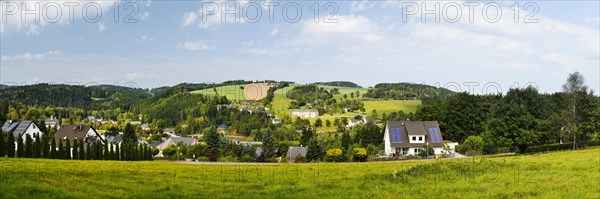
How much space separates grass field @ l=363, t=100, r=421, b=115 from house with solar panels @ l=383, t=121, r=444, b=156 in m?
90.0

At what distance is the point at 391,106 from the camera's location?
17288cm

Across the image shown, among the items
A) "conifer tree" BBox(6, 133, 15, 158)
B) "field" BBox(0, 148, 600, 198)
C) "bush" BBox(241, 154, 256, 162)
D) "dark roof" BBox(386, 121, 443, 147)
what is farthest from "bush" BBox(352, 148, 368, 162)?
"conifer tree" BBox(6, 133, 15, 158)

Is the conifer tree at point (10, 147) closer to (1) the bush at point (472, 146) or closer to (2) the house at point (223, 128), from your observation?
(1) the bush at point (472, 146)

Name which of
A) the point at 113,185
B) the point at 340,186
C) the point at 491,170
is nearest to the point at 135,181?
the point at 113,185

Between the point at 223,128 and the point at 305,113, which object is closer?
the point at 223,128

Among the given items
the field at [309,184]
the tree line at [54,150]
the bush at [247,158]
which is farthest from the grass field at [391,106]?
the field at [309,184]

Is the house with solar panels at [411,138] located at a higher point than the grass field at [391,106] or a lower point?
lower

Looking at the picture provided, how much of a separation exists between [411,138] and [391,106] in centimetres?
10530

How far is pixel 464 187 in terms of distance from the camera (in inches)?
842

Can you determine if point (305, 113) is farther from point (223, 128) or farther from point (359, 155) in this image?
point (359, 155)

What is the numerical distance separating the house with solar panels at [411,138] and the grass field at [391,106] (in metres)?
90.0

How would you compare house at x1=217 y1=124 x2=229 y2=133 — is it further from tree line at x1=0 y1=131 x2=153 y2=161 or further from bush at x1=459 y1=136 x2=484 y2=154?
bush at x1=459 y1=136 x2=484 y2=154

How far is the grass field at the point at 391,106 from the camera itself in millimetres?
165250

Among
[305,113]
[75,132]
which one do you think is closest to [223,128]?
[305,113]
